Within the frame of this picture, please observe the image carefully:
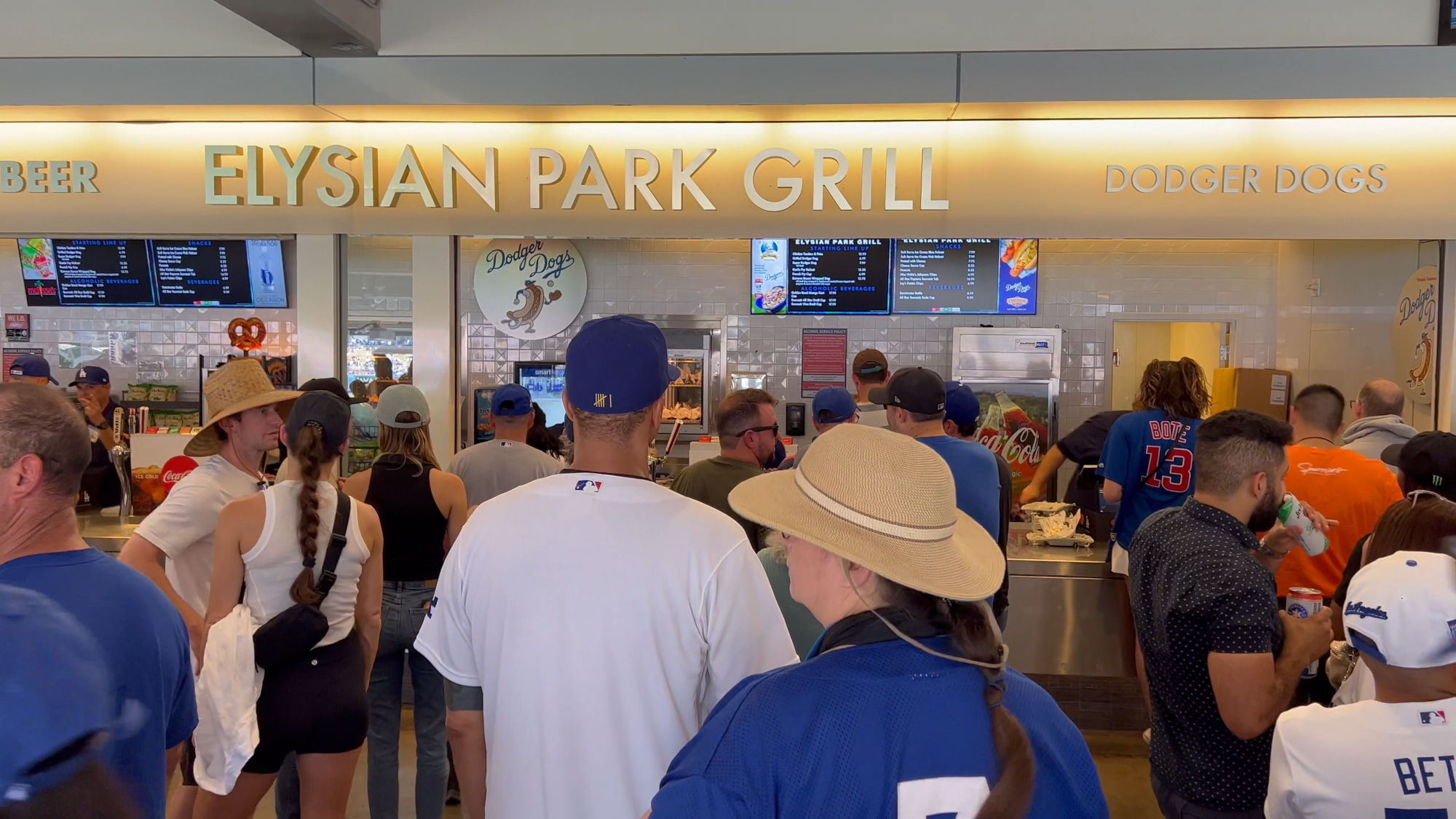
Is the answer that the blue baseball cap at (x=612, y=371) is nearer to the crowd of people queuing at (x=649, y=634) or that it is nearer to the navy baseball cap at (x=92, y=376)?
the crowd of people queuing at (x=649, y=634)

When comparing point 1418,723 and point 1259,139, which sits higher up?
point 1259,139

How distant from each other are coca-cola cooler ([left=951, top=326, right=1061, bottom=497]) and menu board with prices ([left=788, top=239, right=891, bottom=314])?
64 cm

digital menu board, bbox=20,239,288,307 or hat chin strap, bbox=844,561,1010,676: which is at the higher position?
digital menu board, bbox=20,239,288,307

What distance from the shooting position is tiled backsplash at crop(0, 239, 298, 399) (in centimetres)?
759

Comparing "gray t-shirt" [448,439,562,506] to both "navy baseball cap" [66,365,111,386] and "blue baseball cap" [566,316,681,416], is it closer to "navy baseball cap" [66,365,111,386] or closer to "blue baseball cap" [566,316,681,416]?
"blue baseball cap" [566,316,681,416]

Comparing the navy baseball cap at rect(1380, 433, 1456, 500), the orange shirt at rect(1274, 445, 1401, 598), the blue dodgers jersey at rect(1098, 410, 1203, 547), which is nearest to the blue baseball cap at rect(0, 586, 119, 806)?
the navy baseball cap at rect(1380, 433, 1456, 500)

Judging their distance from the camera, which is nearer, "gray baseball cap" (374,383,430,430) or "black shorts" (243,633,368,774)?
"black shorts" (243,633,368,774)

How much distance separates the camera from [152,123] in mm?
5555

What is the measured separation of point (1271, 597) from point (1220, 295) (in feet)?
19.1

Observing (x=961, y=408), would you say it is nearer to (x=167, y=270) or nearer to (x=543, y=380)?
(x=543, y=380)

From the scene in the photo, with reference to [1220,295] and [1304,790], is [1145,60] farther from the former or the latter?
[1304,790]

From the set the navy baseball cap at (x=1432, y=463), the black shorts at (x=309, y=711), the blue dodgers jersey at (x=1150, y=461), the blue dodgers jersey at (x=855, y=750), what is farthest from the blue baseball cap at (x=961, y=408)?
the blue dodgers jersey at (x=855, y=750)

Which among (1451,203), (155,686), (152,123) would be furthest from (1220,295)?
(155,686)

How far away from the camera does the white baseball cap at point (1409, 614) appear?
165cm
